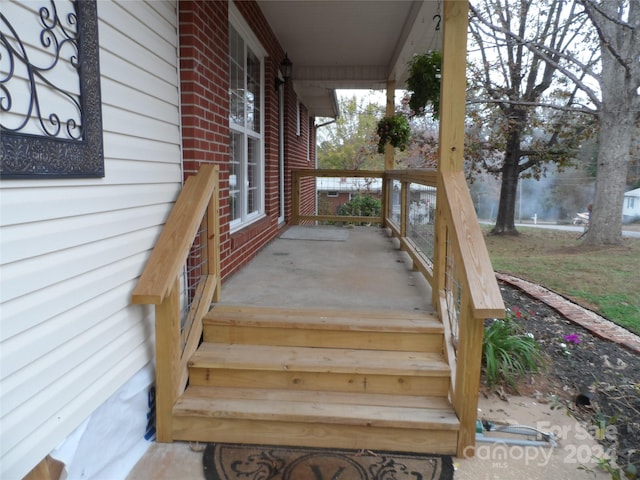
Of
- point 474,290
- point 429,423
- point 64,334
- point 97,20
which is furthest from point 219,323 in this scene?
point 97,20

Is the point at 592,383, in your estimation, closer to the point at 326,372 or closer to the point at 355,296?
the point at 355,296

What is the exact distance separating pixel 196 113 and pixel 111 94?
92cm

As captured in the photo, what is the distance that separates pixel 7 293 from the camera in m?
1.47

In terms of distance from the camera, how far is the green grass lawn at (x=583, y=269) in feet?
18.7

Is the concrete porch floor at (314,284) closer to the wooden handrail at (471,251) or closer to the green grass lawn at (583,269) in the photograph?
the wooden handrail at (471,251)

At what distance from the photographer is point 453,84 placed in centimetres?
292

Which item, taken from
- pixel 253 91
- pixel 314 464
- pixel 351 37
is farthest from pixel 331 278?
pixel 351 37

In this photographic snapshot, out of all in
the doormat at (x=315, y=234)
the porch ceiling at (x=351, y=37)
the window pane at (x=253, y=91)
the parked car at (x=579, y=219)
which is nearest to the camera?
the porch ceiling at (x=351, y=37)

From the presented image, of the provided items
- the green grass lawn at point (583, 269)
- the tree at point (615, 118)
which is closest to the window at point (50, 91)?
the green grass lawn at point (583, 269)

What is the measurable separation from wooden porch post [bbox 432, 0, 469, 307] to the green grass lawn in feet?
10.2

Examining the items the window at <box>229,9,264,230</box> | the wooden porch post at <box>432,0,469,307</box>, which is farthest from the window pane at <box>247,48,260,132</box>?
the wooden porch post at <box>432,0,469,307</box>

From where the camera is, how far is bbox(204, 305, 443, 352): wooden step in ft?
8.96

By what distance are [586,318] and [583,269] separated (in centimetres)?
399

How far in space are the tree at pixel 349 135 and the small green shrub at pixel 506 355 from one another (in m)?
19.2
